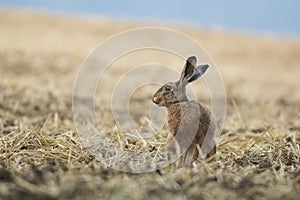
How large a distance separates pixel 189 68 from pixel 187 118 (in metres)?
0.36

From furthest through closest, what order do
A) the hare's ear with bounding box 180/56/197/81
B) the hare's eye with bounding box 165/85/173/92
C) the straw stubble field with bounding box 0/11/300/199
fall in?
the hare's eye with bounding box 165/85/173/92, the hare's ear with bounding box 180/56/197/81, the straw stubble field with bounding box 0/11/300/199

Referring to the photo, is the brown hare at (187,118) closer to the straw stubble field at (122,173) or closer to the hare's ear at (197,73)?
the hare's ear at (197,73)

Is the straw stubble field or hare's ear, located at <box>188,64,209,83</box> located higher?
hare's ear, located at <box>188,64,209,83</box>

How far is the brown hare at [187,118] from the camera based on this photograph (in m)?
3.67

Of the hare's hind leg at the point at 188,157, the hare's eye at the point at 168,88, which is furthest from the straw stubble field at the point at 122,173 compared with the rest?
the hare's eye at the point at 168,88

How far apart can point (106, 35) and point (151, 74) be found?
39.5ft

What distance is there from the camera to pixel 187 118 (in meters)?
3.70

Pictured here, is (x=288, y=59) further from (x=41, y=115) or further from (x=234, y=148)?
(x=234, y=148)

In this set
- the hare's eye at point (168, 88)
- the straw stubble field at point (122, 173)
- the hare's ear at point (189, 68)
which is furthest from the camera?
the hare's eye at point (168, 88)

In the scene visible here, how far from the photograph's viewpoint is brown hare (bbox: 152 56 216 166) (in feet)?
12.0

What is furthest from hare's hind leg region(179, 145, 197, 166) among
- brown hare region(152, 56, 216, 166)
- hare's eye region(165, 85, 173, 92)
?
hare's eye region(165, 85, 173, 92)

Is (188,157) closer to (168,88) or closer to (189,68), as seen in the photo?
(168,88)

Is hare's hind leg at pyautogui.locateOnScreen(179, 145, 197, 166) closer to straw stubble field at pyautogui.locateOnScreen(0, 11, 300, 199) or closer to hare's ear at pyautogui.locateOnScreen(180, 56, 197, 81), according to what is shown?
straw stubble field at pyautogui.locateOnScreen(0, 11, 300, 199)

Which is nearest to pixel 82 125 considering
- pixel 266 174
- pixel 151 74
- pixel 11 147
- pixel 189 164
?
pixel 11 147
